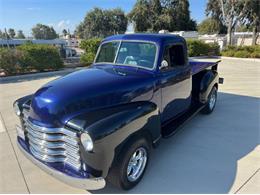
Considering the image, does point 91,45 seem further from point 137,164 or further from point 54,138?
point 54,138

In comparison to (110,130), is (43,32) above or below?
above

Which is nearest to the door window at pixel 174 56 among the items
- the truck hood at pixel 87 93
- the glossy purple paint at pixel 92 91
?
the glossy purple paint at pixel 92 91

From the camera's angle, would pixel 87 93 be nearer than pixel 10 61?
Yes

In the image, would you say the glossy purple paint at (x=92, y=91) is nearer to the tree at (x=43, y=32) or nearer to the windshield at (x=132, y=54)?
the windshield at (x=132, y=54)

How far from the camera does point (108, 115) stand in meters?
2.95

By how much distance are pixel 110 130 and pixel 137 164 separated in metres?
0.89

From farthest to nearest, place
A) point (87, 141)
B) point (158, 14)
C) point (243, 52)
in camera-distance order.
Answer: point (158, 14), point (243, 52), point (87, 141)

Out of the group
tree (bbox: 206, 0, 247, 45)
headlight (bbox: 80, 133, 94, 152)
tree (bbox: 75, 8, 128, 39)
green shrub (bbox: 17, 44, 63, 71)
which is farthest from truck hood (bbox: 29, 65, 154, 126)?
tree (bbox: 75, 8, 128, 39)

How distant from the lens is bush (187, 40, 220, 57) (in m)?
20.0

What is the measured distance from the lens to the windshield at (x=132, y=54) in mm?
4087

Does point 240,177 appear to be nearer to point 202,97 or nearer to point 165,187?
point 165,187

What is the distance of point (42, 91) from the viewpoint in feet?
10.9

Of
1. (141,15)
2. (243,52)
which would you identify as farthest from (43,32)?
(243,52)

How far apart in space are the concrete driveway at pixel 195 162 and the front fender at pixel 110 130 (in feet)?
2.32
